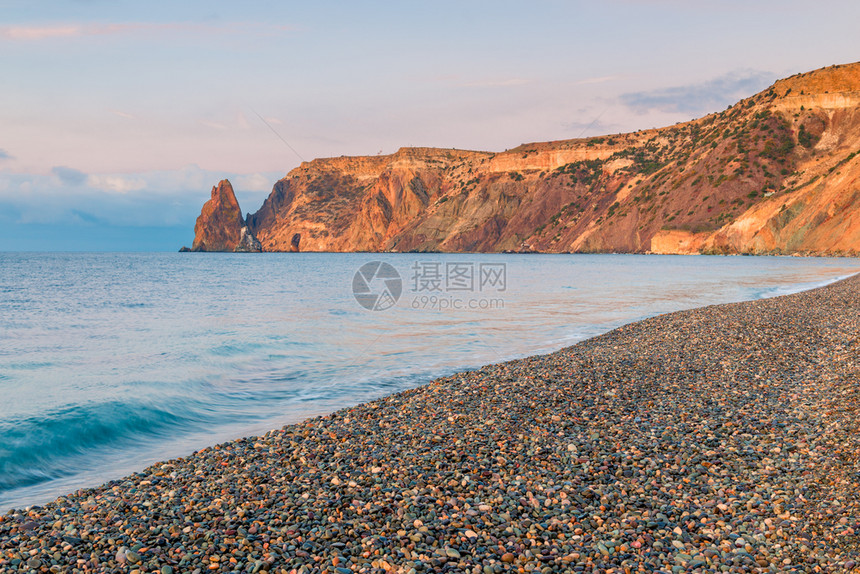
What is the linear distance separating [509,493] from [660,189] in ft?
410

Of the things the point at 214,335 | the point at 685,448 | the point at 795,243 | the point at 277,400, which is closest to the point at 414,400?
the point at 277,400

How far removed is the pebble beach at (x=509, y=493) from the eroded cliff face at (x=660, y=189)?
8032cm

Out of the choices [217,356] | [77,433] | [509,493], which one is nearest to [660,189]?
[217,356]

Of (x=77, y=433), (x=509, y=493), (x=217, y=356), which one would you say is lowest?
(x=77, y=433)

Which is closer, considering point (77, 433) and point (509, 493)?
point (509, 493)

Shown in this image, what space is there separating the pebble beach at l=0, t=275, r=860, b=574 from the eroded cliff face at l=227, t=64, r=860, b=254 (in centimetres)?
8032

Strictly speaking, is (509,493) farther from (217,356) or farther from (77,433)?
(217,356)

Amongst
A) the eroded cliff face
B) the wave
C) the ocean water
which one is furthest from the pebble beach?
the eroded cliff face

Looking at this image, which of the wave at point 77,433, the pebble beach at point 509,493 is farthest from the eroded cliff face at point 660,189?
the wave at point 77,433

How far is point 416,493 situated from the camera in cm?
568

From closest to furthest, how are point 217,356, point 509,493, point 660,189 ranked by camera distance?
1. point 509,493
2. point 217,356
3. point 660,189

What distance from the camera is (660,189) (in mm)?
118938

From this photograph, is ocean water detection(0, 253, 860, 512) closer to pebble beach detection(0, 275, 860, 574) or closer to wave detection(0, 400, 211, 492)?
wave detection(0, 400, 211, 492)

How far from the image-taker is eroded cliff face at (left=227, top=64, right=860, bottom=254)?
86.4 metres
